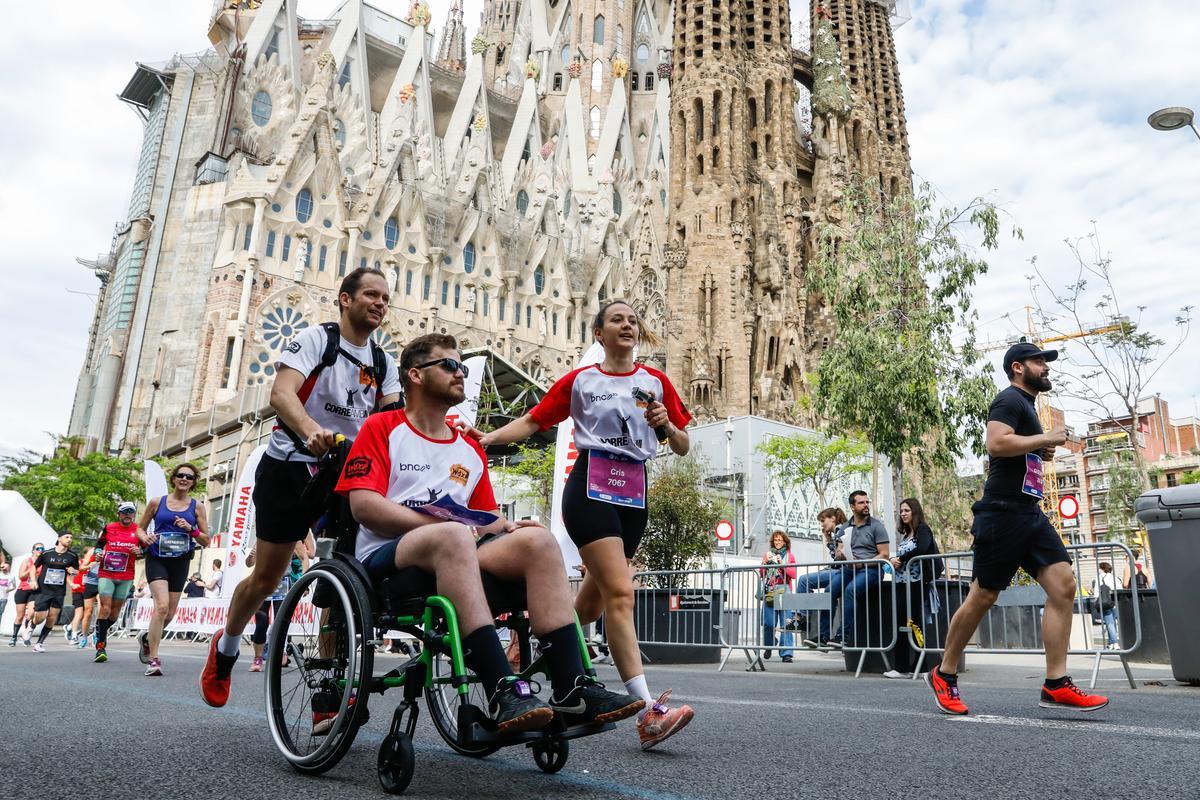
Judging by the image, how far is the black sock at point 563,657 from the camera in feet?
8.51

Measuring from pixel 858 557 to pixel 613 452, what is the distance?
5.90 m

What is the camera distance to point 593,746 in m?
3.42

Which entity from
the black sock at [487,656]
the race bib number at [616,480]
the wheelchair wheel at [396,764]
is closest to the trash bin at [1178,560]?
the race bib number at [616,480]

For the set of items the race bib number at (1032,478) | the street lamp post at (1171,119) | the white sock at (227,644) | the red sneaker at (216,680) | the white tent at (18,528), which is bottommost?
the red sneaker at (216,680)

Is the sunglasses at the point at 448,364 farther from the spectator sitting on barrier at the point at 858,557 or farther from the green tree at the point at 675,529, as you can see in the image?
the green tree at the point at 675,529

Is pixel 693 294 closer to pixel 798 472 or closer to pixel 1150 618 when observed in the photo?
pixel 798 472

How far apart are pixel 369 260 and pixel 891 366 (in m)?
31.8

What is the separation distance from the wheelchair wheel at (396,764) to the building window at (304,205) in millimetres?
41703

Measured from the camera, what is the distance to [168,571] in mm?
7691

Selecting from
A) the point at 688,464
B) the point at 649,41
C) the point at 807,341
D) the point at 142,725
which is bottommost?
the point at 142,725

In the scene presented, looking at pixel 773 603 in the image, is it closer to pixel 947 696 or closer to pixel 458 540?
pixel 947 696

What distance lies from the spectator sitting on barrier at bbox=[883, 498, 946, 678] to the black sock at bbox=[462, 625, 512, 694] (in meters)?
6.24

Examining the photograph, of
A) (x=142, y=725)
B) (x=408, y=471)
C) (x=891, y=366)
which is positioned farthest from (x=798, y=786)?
(x=891, y=366)

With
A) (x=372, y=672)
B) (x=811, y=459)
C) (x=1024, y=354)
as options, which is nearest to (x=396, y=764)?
(x=372, y=672)
